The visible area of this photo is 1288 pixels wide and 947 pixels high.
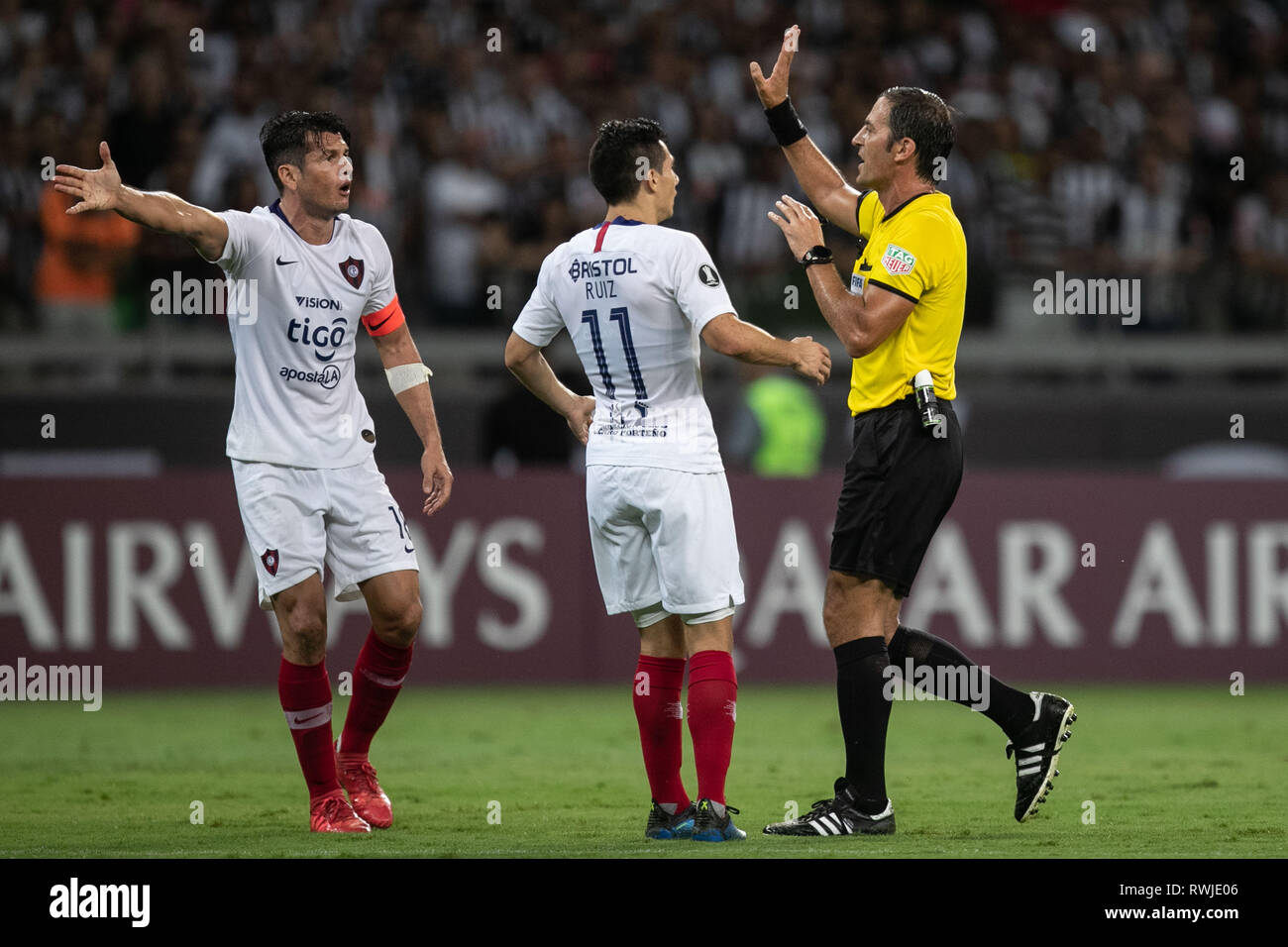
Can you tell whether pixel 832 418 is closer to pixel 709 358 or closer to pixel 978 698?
pixel 709 358

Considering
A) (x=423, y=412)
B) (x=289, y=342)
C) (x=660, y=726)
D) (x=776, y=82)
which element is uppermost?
(x=776, y=82)

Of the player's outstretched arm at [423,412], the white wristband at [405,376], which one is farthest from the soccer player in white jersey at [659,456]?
the white wristband at [405,376]

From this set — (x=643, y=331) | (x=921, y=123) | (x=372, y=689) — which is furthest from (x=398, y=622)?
(x=921, y=123)

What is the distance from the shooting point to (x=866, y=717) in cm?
666

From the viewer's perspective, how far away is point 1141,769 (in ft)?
28.5

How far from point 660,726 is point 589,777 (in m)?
1.98

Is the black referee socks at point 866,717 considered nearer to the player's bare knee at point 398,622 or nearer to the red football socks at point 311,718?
the player's bare knee at point 398,622

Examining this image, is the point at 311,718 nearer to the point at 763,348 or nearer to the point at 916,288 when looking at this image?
the point at 763,348

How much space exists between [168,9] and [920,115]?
988cm

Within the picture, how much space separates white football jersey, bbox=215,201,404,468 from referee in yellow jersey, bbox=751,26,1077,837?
1.79 meters

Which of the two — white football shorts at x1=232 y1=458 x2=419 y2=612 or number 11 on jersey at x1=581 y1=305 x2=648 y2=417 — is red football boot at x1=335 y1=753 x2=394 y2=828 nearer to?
white football shorts at x1=232 y1=458 x2=419 y2=612

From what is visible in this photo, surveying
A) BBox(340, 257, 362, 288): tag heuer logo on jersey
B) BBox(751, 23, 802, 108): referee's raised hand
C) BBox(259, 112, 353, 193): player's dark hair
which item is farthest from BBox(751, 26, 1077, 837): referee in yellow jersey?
BBox(259, 112, 353, 193): player's dark hair

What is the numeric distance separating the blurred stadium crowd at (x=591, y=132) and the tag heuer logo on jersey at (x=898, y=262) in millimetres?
6917
